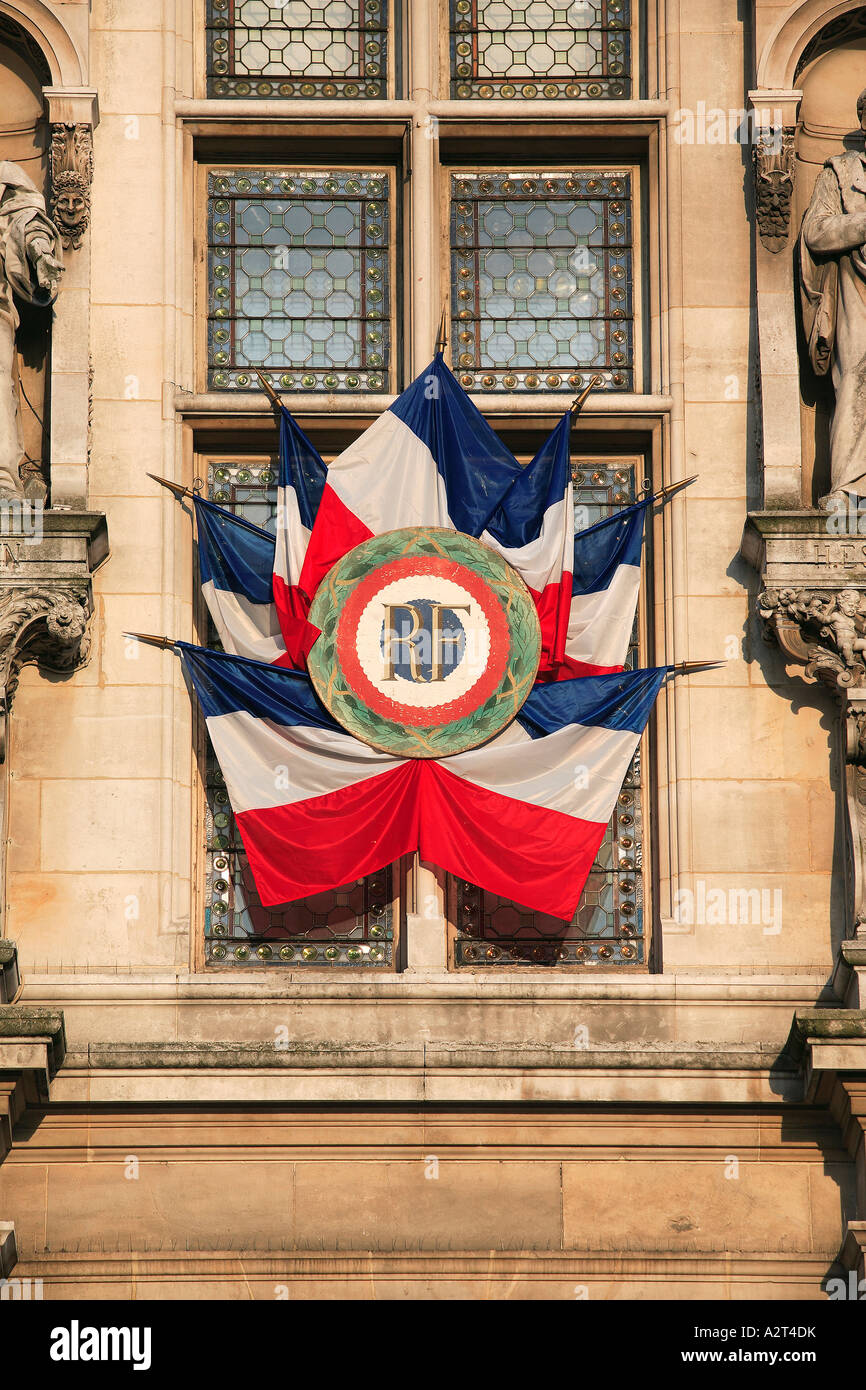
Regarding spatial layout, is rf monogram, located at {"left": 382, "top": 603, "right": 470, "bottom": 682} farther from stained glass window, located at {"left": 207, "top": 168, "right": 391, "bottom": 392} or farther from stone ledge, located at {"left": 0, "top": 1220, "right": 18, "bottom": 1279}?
stone ledge, located at {"left": 0, "top": 1220, "right": 18, "bottom": 1279}

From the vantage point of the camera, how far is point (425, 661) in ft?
52.4

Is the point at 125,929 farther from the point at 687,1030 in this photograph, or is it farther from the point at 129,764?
the point at 687,1030

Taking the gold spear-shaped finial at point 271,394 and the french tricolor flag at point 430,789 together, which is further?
the gold spear-shaped finial at point 271,394

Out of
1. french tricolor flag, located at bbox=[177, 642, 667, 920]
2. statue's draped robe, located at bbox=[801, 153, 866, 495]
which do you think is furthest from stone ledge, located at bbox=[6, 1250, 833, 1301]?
statue's draped robe, located at bbox=[801, 153, 866, 495]

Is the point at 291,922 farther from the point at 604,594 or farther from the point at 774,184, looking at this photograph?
the point at 774,184

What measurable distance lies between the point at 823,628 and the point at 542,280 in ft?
9.71

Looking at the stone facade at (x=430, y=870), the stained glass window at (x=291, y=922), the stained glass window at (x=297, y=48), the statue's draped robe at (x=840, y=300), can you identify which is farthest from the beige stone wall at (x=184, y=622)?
the statue's draped robe at (x=840, y=300)

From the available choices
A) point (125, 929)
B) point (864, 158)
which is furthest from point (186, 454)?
point (864, 158)

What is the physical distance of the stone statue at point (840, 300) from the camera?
16.2 meters

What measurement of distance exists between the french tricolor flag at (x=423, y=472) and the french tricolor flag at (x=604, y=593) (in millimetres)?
632

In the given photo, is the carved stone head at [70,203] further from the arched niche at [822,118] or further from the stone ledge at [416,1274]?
the stone ledge at [416,1274]

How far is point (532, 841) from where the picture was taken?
15625 mm

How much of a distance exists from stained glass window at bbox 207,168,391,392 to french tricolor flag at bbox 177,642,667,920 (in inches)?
82.0
